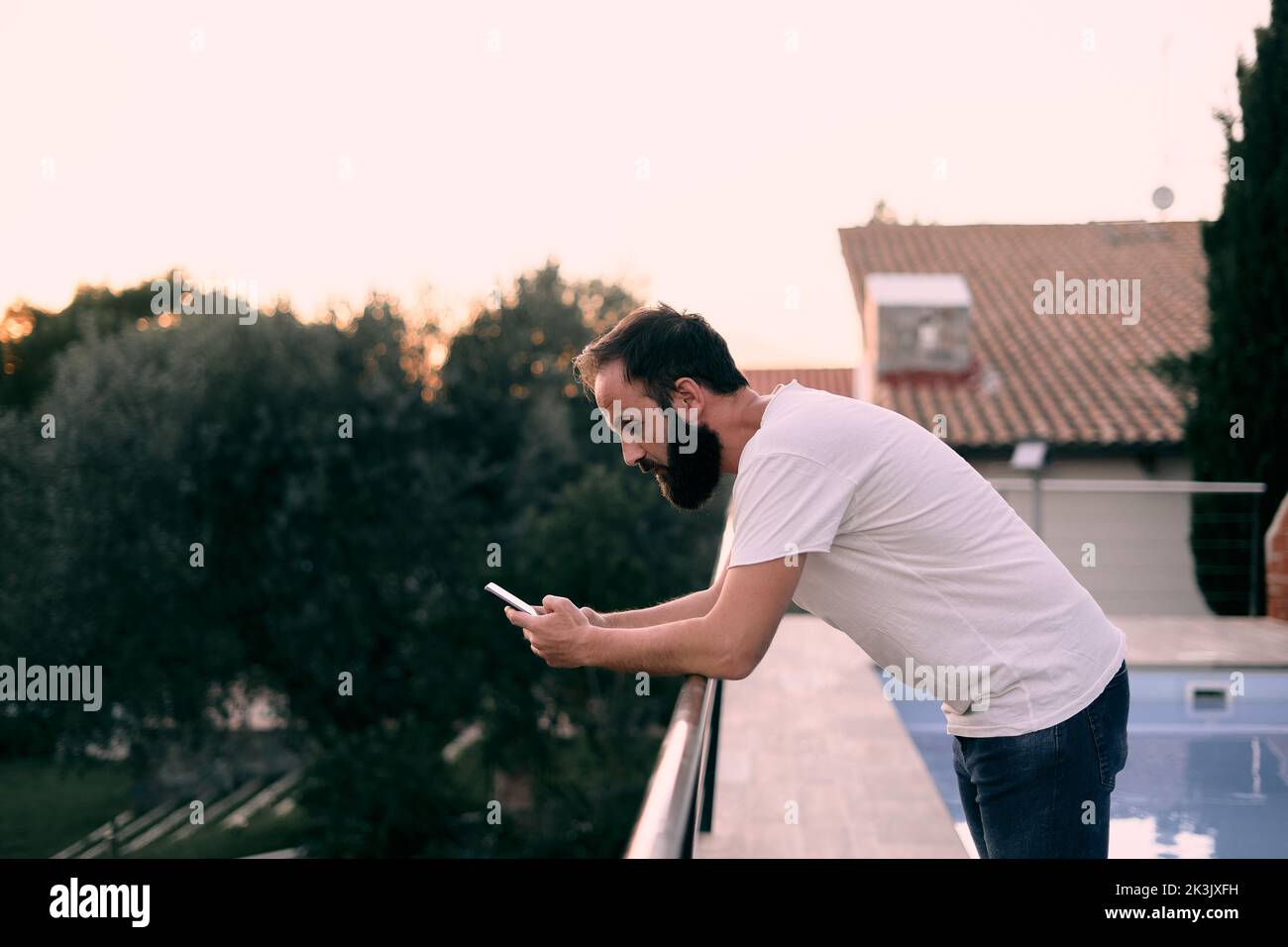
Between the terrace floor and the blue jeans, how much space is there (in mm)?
1762

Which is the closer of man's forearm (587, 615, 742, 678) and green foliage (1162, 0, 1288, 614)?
man's forearm (587, 615, 742, 678)

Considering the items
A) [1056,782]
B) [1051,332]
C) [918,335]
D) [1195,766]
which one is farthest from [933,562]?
[1051,332]

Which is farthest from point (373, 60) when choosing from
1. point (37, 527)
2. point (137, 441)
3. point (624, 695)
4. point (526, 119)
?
A: point (624, 695)

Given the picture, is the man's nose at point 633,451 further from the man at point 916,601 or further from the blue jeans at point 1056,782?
the blue jeans at point 1056,782

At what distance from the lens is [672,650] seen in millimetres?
1470

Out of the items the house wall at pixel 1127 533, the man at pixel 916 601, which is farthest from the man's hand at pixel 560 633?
the house wall at pixel 1127 533

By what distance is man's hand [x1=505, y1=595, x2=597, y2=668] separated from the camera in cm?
155

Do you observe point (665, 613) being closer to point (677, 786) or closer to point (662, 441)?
point (662, 441)

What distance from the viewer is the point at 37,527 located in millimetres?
14930

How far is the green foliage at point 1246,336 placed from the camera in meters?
9.38

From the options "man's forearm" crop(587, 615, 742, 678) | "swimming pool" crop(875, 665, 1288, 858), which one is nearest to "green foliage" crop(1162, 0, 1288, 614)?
"swimming pool" crop(875, 665, 1288, 858)

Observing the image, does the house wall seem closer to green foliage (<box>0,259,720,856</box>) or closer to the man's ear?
green foliage (<box>0,259,720,856</box>)

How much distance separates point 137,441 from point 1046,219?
15.6 metres

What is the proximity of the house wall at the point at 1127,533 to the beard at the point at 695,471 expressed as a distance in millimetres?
11129
